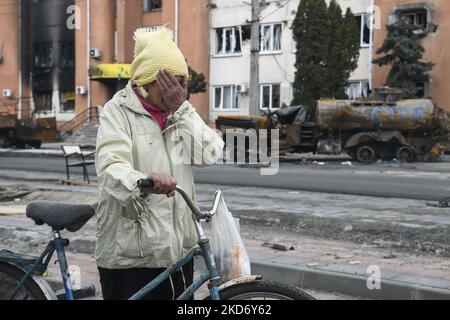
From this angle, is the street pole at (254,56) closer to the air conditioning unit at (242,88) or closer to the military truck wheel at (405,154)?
the military truck wheel at (405,154)

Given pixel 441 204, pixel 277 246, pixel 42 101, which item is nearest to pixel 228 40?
pixel 42 101

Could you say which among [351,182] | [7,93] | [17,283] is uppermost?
[7,93]

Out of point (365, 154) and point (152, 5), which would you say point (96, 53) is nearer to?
point (152, 5)

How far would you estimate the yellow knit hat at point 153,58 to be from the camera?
124 inches

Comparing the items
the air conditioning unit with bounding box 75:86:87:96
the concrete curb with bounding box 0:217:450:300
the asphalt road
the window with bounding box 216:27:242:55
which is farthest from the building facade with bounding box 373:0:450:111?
the concrete curb with bounding box 0:217:450:300

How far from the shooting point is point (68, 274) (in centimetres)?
340

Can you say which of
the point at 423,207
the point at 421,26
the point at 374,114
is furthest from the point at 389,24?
the point at 423,207

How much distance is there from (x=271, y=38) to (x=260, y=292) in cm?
3229

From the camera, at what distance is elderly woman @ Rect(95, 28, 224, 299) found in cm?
307

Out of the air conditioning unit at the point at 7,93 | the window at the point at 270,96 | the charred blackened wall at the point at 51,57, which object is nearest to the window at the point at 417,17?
the window at the point at 270,96

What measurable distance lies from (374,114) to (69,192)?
1437 cm

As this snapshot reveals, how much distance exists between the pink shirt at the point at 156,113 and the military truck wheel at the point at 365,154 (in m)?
20.8

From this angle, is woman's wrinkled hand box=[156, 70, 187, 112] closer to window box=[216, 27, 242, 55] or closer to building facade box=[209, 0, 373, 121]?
building facade box=[209, 0, 373, 121]
